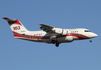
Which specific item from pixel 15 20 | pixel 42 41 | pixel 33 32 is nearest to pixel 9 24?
pixel 15 20

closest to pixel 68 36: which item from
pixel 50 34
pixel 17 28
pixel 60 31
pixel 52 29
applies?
pixel 60 31

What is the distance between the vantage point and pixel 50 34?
27.5m

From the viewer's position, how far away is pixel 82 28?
27594 mm

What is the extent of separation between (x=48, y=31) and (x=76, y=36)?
4.10 m

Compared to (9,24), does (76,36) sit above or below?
below

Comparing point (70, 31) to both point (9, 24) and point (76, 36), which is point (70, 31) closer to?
point (76, 36)

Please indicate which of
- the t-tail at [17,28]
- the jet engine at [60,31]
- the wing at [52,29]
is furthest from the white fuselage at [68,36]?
the t-tail at [17,28]

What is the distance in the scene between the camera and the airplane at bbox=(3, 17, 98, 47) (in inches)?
1042

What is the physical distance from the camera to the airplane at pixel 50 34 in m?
26.5

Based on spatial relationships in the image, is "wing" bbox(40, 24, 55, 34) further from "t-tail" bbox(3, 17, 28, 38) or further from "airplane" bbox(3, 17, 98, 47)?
"t-tail" bbox(3, 17, 28, 38)

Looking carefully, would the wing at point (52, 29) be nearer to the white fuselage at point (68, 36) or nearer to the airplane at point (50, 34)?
the airplane at point (50, 34)

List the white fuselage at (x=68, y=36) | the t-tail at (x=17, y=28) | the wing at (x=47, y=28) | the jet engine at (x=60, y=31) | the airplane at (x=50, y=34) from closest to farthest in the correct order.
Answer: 1. the wing at (x=47, y=28)
2. the jet engine at (x=60, y=31)
3. the airplane at (x=50, y=34)
4. the white fuselage at (x=68, y=36)
5. the t-tail at (x=17, y=28)

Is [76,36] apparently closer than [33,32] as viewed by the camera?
Yes

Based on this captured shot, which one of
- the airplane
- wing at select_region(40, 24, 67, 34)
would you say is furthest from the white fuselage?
wing at select_region(40, 24, 67, 34)
